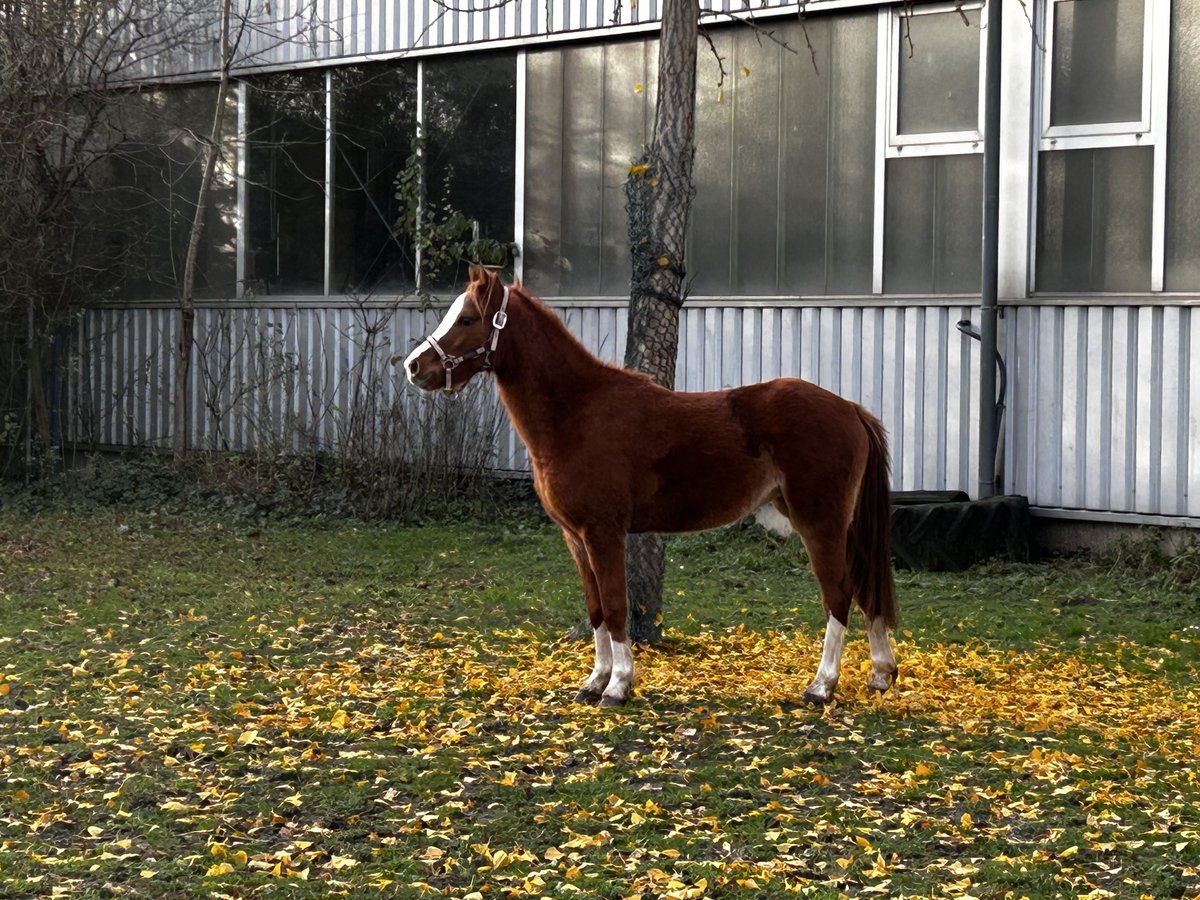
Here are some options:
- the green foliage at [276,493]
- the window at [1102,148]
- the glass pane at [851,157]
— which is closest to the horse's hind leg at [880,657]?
the window at [1102,148]

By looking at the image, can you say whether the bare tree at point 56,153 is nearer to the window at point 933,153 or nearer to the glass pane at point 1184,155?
the window at point 933,153

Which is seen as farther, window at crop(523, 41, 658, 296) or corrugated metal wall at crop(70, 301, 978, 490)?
window at crop(523, 41, 658, 296)

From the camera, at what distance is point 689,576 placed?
12.1 m

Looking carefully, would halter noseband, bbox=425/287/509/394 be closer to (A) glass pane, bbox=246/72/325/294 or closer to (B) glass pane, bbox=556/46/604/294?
(B) glass pane, bbox=556/46/604/294

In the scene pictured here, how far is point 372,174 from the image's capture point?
1691cm

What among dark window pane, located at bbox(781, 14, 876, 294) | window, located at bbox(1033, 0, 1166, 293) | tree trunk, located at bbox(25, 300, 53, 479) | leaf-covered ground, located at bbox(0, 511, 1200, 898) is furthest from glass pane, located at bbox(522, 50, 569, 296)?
tree trunk, located at bbox(25, 300, 53, 479)

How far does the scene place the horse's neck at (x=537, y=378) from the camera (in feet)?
24.8

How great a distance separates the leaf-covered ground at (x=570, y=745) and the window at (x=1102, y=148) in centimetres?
246

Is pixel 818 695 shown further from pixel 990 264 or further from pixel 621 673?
pixel 990 264

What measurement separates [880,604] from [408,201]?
31.9 feet

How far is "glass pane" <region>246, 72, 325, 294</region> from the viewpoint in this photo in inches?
685

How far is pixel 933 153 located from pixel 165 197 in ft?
32.1

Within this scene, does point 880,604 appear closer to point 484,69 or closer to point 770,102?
point 770,102

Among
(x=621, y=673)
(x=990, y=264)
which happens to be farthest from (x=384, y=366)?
(x=621, y=673)
